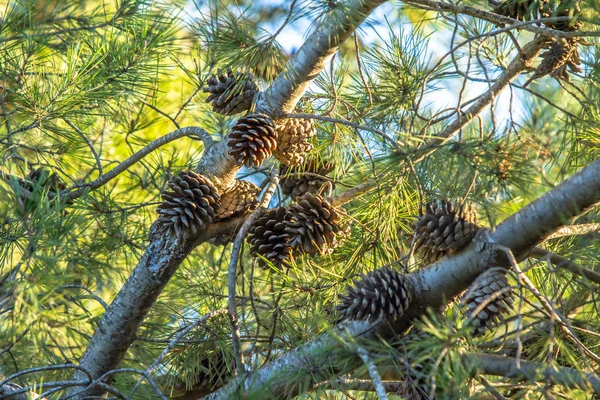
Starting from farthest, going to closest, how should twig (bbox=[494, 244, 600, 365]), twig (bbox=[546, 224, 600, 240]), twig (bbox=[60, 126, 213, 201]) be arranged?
twig (bbox=[60, 126, 213, 201]) → twig (bbox=[546, 224, 600, 240]) → twig (bbox=[494, 244, 600, 365])

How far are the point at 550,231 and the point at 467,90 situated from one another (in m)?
2.05

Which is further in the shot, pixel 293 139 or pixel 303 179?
pixel 303 179

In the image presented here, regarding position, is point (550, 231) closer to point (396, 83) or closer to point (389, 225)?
point (389, 225)

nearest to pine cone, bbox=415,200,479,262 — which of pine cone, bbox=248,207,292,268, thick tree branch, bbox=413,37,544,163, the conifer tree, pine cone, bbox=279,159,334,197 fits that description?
the conifer tree

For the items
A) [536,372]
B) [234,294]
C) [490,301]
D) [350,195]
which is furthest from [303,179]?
[536,372]

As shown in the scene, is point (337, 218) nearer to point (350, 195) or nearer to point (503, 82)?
point (350, 195)

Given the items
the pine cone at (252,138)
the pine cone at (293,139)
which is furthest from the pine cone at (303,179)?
the pine cone at (252,138)

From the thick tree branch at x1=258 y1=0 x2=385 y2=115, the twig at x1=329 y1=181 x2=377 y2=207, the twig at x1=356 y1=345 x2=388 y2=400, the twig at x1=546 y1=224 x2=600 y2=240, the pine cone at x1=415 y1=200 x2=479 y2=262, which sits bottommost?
the twig at x1=356 y1=345 x2=388 y2=400

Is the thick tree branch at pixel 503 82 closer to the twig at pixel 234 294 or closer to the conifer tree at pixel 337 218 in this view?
the conifer tree at pixel 337 218

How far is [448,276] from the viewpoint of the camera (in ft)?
3.49

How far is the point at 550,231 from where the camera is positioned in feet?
3.20

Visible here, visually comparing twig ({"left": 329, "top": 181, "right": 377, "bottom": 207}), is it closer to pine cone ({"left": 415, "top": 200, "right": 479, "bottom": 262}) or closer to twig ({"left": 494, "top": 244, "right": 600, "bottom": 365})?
pine cone ({"left": 415, "top": 200, "right": 479, "bottom": 262})

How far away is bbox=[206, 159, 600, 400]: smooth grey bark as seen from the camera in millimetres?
938

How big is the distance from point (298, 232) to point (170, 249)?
0.93 ft
